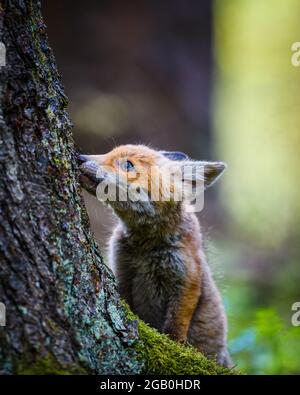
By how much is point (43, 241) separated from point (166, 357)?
1163mm

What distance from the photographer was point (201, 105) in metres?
14.3

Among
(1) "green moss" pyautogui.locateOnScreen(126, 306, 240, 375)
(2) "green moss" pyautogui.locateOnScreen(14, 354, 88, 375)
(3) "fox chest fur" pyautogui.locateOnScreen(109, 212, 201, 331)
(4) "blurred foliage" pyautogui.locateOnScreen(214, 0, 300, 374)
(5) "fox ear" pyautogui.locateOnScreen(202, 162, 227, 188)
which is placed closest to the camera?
(2) "green moss" pyautogui.locateOnScreen(14, 354, 88, 375)

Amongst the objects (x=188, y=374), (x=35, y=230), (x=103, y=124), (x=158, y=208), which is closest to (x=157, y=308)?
(x=158, y=208)

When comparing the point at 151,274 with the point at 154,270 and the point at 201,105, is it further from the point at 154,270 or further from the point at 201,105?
the point at 201,105

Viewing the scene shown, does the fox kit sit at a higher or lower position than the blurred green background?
lower

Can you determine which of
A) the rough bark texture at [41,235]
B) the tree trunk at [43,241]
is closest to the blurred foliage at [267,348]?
the tree trunk at [43,241]

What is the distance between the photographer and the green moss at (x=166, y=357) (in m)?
3.35

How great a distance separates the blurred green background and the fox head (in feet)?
14.7

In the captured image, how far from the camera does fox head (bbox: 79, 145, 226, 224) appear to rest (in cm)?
424

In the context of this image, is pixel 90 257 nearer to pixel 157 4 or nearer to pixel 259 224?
pixel 259 224

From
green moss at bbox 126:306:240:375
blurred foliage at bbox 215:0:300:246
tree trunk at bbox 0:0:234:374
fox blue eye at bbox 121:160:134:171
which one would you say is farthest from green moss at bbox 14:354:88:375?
blurred foliage at bbox 215:0:300:246

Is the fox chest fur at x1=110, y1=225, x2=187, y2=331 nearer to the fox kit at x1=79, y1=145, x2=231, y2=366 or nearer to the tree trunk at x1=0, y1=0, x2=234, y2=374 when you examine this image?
the fox kit at x1=79, y1=145, x2=231, y2=366

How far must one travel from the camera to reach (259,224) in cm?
1190

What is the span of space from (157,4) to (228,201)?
5.06m
